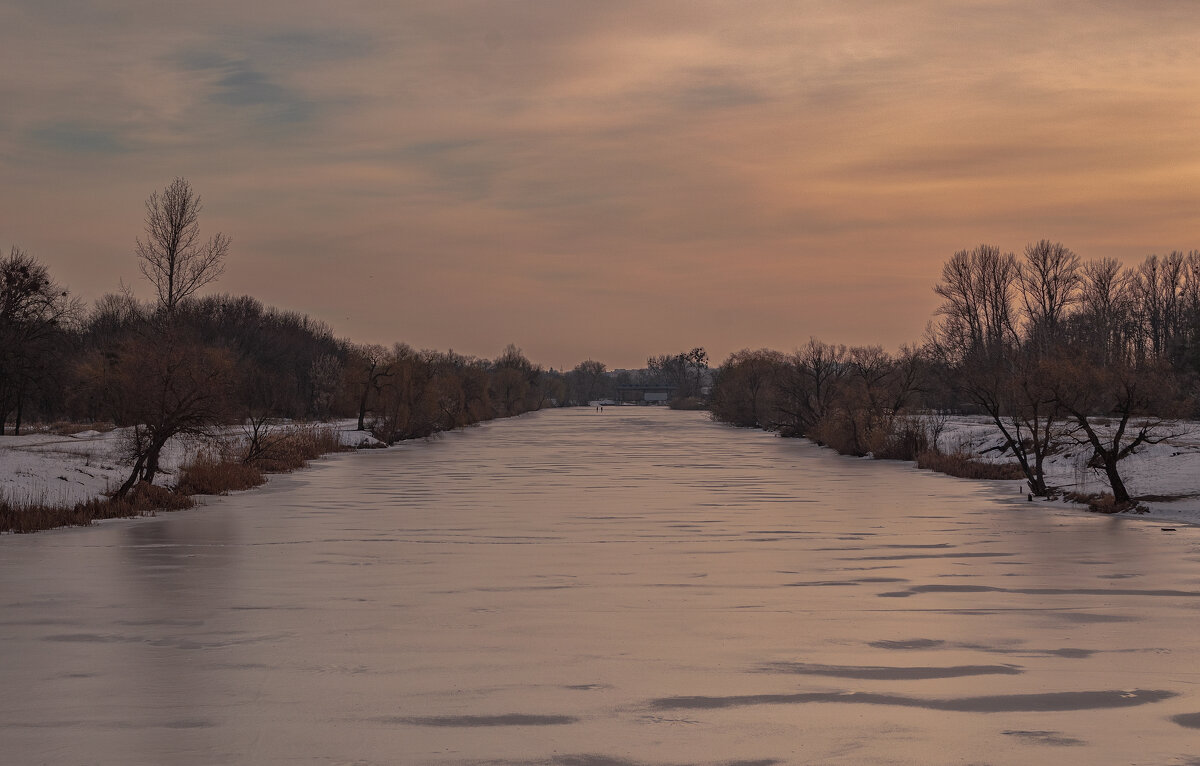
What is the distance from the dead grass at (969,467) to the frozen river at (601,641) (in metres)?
12.3

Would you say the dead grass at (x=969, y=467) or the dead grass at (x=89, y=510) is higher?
the dead grass at (x=969, y=467)

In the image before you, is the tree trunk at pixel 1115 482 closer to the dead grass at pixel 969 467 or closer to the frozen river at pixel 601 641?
the frozen river at pixel 601 641

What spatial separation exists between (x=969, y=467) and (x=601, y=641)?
89.1 ft

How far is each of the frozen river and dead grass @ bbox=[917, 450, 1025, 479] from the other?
1227cm

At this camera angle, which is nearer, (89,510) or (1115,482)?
(89,510)

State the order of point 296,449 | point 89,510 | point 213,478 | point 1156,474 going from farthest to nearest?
point 296,449
point 213,478
point 1156,474
point 89,510

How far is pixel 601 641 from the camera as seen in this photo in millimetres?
10523

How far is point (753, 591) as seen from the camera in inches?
532

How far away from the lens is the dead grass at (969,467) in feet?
112

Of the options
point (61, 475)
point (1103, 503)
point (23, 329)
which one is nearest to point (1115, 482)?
point (1103, 503)

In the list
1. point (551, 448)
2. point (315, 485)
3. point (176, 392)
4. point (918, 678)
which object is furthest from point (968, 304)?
point (918, 678)

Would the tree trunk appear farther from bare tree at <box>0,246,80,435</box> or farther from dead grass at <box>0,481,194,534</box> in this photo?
bare tree at <box>0,246,80,435</box>

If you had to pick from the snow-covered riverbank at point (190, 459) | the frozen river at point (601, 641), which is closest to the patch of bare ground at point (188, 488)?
the snow-covered riverbank at point (190, 459)

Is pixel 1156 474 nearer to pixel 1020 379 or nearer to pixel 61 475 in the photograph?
pixel 1020 379
